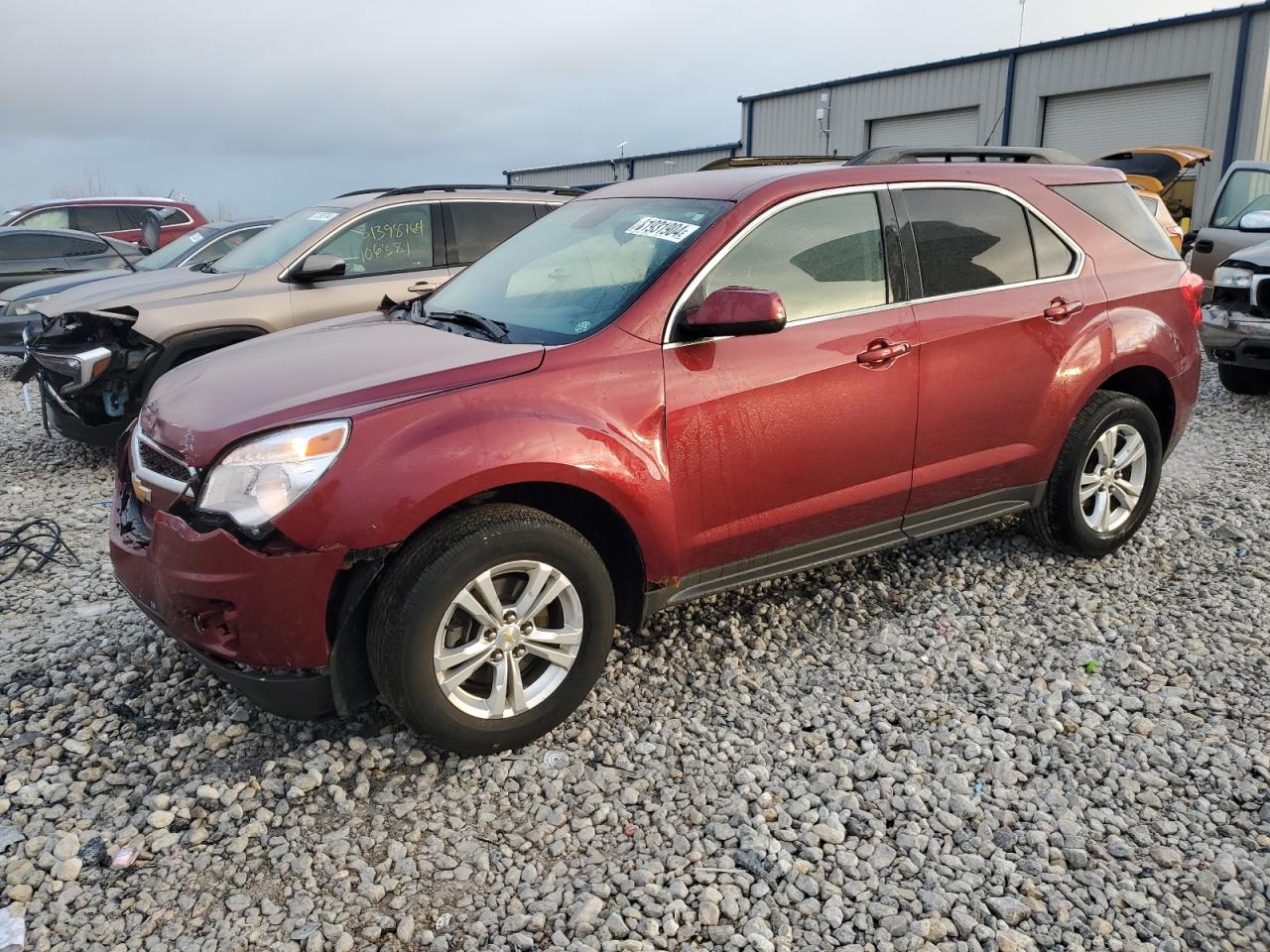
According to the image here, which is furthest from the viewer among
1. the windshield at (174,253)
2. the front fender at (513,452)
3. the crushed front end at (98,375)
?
the windshield at (174,253)

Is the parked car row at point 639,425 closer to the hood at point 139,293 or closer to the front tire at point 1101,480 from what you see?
the front tire at point 1101,480

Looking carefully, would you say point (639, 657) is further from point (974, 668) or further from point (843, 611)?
point (974, 668)

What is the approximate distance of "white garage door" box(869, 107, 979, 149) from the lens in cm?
2195

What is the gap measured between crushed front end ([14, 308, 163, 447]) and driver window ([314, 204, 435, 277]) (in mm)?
1336

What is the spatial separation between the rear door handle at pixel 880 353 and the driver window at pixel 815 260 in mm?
163

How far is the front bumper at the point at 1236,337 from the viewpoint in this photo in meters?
7.48

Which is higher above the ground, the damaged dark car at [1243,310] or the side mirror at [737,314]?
the side mirror at [737,314]

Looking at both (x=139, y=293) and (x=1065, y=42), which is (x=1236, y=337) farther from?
(x=1065, y=42)

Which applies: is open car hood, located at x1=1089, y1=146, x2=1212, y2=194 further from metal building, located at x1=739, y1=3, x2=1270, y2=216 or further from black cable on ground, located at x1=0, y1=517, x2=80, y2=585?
black cable on ground, located at x1=0, y1=517, x2=80, y2=585

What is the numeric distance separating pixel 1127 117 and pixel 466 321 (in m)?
19.3

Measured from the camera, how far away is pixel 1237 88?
55.1 ft

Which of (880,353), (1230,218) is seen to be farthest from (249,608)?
(1230,218)

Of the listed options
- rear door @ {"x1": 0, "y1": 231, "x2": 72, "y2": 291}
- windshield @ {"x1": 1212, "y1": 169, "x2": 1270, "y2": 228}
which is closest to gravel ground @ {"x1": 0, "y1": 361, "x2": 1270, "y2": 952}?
windshield @ {"x1": 1212, "y1": 169, "x2": 1270, "y2": 228}

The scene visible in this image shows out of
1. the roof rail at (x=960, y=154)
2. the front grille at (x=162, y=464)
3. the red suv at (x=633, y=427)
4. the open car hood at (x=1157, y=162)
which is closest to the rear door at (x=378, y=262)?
the red suv at (x=633, y=427)
